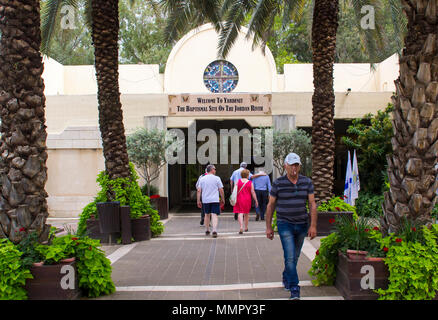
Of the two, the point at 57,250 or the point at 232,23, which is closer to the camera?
the point at 57,250

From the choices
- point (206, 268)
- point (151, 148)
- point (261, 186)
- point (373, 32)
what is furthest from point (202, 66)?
point (206, 268)

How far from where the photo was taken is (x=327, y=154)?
10.1m

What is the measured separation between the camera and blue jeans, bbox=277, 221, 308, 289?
5.15 meters

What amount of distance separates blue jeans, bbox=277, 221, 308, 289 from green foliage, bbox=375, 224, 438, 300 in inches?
37.6

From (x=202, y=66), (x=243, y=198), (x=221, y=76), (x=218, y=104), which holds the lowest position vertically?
(x=243, y=198)

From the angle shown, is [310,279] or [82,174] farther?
[82,174]

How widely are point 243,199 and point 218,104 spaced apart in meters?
6.21

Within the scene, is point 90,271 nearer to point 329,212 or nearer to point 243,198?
point 329,212

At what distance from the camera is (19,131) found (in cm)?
530

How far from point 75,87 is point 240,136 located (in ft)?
30.7

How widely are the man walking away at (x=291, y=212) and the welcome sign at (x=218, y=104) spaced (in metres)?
11.0

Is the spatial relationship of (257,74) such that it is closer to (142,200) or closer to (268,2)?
(268,2)

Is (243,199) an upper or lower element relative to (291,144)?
lower

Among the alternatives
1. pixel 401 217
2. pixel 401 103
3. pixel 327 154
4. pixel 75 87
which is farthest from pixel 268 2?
pixel 75 87
